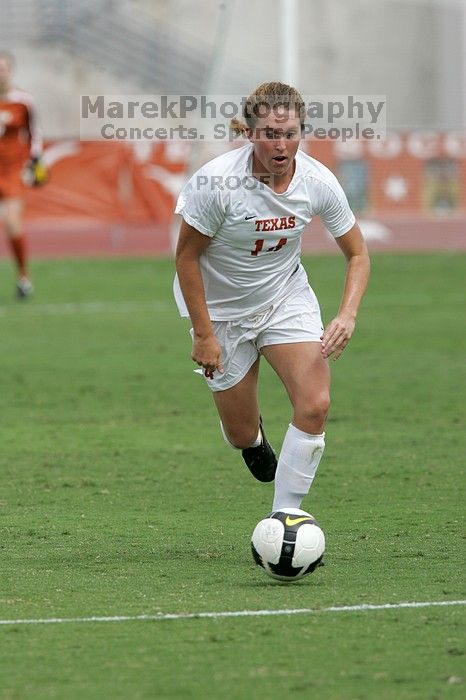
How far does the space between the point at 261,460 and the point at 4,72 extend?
11374mm

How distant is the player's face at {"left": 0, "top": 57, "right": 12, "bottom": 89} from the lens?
1731cm

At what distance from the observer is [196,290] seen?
19.6ft

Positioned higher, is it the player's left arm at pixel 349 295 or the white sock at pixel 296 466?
the player's left arm at pixel 349 295

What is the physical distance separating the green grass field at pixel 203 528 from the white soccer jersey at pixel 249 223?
1.08 metres

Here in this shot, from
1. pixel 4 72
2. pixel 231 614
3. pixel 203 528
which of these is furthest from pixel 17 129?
pixel 231 614

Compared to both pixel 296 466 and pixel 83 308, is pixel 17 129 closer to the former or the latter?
pixel 83 308

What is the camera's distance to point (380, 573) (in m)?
5.68

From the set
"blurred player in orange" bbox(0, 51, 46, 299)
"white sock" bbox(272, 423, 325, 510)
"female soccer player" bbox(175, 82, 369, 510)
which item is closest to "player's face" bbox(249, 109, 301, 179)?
"female soccer player" bbox(175, 82, 369, 510)

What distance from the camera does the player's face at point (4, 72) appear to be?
1731cm

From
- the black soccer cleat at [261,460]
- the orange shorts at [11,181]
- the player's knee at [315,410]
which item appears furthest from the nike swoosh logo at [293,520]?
the orange shorts at [11,181]

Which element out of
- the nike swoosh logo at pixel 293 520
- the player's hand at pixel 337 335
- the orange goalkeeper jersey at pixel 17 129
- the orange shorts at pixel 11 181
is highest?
the orange goalkeeper jersey at pixel 17 129

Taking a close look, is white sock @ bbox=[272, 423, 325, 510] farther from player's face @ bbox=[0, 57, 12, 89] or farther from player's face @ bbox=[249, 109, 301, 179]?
player's face @ bbox=[0, 57, 12, 89]

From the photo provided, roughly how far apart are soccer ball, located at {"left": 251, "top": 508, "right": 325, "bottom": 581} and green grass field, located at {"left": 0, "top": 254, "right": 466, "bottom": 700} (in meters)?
0.07

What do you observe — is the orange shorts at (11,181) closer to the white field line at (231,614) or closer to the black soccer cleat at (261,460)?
the black soccer cleat at (261,460)
